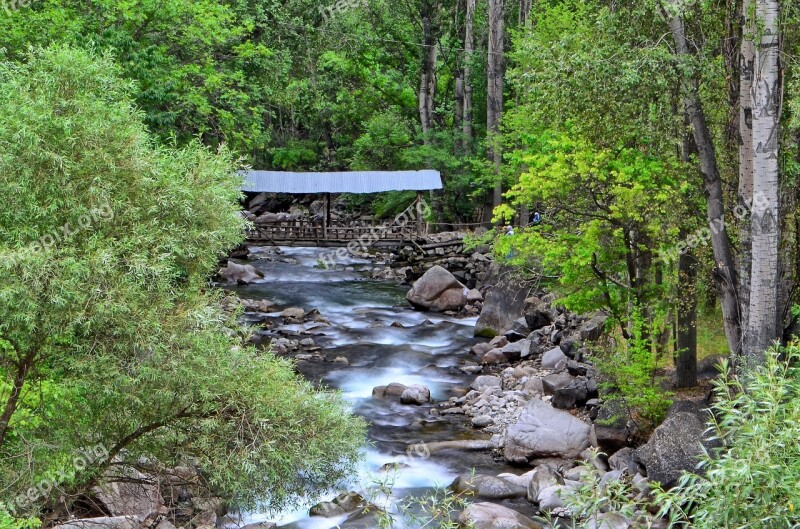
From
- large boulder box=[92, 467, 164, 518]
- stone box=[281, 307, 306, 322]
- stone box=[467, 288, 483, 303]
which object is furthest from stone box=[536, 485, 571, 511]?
stone box=[467, 288, 483, 303]

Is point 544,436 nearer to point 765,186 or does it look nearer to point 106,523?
point 765,186

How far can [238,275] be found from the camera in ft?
96.1

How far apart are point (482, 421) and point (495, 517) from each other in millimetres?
4610

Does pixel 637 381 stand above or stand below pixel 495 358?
above

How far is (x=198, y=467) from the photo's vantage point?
32.4ft

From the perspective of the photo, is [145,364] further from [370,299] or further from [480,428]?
[370,299]

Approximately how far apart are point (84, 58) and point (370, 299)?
1812 centimetres

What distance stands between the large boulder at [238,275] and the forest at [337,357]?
383 inches

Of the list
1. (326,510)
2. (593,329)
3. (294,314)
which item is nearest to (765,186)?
(326,510)

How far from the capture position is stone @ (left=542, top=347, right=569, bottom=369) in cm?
1853

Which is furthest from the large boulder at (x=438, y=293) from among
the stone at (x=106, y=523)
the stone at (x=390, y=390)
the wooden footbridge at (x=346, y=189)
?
the stone at (x=106, y=523)

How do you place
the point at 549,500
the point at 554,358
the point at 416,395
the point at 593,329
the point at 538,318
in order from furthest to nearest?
the point at 538,318 → the point at 554,358 → the point at 593,329 → the point at 416,395 → the point at 549,500

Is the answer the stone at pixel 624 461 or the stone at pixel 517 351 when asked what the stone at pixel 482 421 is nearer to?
the stone at pixel 624 461

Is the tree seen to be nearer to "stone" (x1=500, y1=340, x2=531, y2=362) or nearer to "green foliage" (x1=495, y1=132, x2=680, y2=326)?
"green foliage" (x1=495, y1=132, x2=680, y2=326)
